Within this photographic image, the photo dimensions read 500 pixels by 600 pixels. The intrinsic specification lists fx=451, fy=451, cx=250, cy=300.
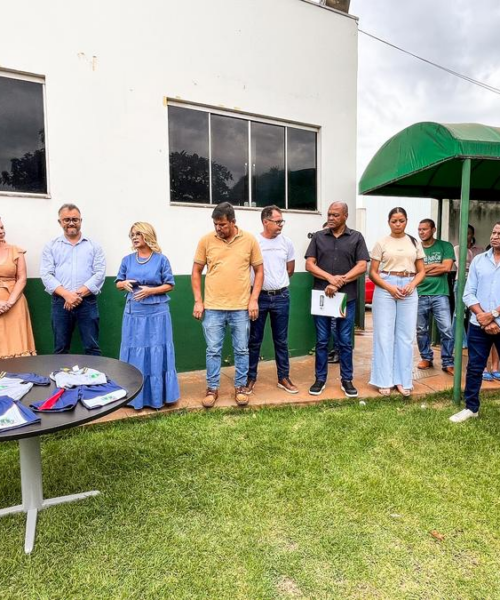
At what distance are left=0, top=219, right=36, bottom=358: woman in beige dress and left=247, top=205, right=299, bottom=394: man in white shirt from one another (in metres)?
2.12

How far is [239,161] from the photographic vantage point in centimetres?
569

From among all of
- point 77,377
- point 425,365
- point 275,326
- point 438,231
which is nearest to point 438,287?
point 425,365

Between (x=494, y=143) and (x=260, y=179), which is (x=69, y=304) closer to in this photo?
(x=260, y=179)

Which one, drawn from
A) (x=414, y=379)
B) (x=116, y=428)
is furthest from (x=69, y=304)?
(x=414, y=379)

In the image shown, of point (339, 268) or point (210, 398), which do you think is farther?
point (339, 268)

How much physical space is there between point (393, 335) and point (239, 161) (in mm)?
2888

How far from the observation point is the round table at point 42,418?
2.01 m

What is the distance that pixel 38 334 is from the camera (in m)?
4.52

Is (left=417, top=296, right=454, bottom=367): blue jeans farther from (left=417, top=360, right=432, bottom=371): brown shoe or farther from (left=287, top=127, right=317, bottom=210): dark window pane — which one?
(left=287, top=127, right=317, bottom=210): dark window pane

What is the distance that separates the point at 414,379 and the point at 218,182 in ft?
10.7

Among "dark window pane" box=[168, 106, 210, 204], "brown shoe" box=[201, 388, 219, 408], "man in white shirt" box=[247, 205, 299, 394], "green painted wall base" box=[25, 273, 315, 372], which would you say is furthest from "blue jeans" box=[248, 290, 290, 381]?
"dark window pane" box=[168, 106, 210, 204]

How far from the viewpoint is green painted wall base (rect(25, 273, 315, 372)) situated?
4.52 metres

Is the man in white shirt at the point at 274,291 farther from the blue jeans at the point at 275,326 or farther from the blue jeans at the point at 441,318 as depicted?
the blue jeans at the point at 441,318

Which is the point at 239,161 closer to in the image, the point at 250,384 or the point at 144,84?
the point at 144,84
